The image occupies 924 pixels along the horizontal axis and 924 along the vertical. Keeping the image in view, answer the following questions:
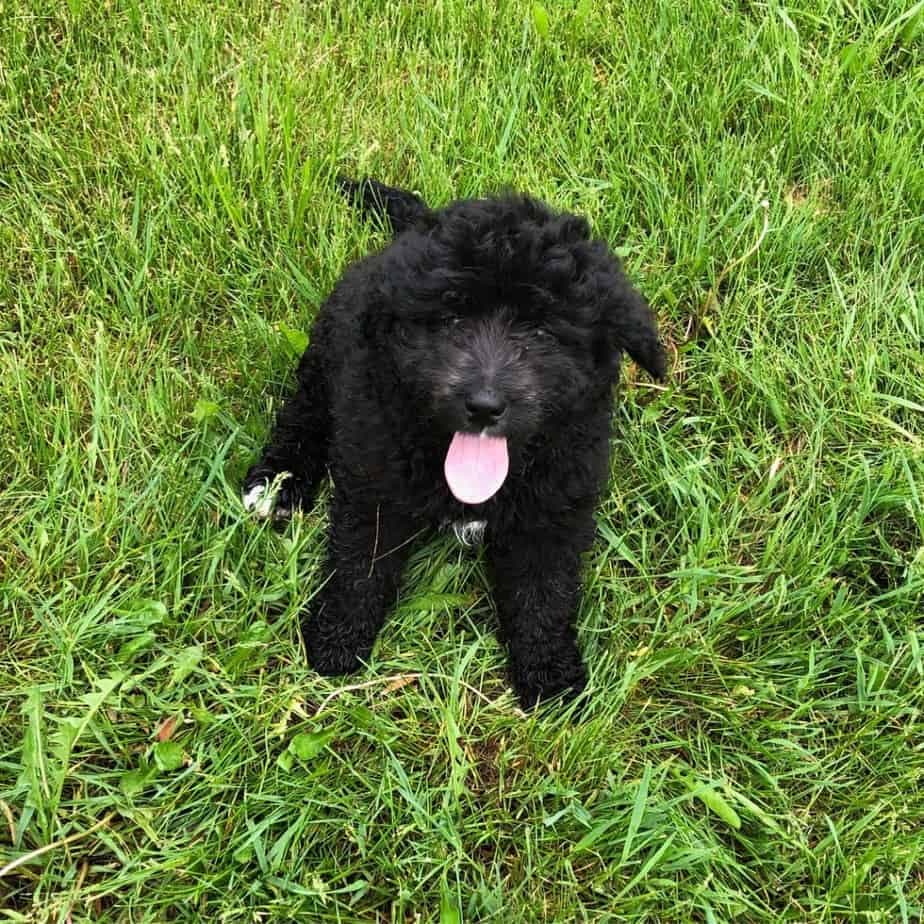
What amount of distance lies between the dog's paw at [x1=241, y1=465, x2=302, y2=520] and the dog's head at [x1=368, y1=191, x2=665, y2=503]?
0.78 m

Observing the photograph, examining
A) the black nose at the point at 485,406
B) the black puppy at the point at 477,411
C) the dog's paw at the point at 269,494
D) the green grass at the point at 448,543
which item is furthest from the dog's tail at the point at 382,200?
the black nose at the point at 485,406

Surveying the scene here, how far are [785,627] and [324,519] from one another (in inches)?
57.4

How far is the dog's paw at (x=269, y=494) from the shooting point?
2906 millimetres

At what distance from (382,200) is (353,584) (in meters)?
1.54

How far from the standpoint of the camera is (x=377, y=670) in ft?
8.75

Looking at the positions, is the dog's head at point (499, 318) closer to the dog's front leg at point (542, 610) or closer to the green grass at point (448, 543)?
the dog's front leg at point (542, 610)

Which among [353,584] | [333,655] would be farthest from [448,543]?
[333,655]

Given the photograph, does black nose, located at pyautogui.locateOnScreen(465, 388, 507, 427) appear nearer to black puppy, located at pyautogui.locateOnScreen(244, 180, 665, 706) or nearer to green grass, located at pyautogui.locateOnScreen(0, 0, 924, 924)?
black puppy, located at pyautogui.locateOnScreen(244, 180, 665, 706)

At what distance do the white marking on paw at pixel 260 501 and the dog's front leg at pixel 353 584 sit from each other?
293 mm

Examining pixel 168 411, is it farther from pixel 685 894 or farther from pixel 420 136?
pixel 685 894

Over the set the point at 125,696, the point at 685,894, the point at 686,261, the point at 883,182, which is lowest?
the point at 685,894

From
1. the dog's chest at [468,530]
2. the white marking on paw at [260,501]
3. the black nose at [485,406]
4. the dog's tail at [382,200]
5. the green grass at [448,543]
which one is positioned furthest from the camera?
the dog's tail at [382,200]

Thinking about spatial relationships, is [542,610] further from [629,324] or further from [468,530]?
[629,324]

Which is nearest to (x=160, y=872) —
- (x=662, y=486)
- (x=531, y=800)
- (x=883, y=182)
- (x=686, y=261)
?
(x=531, y=800)
